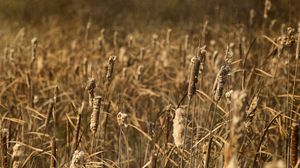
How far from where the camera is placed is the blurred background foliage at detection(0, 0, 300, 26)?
908 centimetres

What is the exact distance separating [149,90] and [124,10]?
22.1 feet

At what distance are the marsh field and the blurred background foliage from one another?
1.1 inches

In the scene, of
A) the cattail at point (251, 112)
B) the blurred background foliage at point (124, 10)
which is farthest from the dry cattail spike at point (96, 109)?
the blurred background foliage at point (124, 10)

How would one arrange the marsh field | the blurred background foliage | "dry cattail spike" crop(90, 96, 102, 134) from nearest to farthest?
1. "dry cattail spike" crop(90, 96, 102, 134)
2. the marsh field
3. the blurred background foliage

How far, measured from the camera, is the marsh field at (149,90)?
1.91m

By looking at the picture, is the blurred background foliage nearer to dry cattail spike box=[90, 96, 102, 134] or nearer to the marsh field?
the marsh field

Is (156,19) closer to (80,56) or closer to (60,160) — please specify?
(80,56)

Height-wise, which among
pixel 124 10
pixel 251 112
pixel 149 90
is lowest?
pixel 149 90

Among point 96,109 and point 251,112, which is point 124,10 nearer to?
point 251,112

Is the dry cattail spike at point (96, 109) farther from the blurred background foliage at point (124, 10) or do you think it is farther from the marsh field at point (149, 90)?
the blurred background foliage at point (124, 10)

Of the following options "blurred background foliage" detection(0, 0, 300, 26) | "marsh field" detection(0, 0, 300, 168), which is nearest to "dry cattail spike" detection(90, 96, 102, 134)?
"marsh field" detection(0, 0, 300, 168)

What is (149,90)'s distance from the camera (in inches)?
142

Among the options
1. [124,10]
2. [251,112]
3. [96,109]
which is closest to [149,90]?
[251,112]

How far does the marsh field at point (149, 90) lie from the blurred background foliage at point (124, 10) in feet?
0.09
